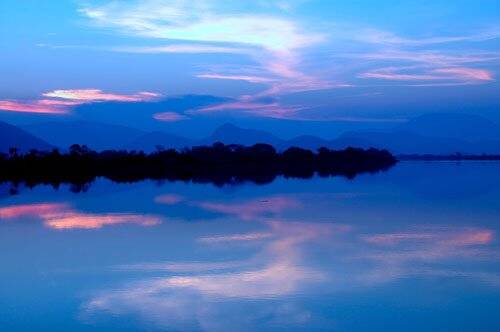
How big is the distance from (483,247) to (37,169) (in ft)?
90.6

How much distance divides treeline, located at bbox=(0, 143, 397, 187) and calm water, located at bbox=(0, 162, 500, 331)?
517 inches

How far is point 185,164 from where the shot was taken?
139 ft

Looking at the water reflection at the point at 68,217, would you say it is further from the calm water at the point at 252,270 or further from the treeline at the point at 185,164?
the treeline at the point at 185,164

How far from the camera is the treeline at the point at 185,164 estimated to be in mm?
28688

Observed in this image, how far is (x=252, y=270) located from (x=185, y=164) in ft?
119

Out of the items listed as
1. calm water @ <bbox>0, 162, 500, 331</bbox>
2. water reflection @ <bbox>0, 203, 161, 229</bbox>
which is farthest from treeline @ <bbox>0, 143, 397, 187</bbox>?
calm water @ <bbox>0, 162, 500, 331</bbox>

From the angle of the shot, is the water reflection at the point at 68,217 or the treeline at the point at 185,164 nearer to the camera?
the water reflection at the point at 68,217

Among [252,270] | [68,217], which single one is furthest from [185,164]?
[252,270]

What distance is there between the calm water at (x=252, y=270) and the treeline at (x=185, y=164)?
1313 centimetres

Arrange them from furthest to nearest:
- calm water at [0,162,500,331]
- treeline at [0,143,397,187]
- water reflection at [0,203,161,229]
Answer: treeline at [0,143,397,187], water reflection at [0,203,161,229], calm water at [0,162,500,331]

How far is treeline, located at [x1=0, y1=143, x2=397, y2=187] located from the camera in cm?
2869

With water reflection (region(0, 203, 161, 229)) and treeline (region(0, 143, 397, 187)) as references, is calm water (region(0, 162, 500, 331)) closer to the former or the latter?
water reflection (region(0, 203, 161, 229))

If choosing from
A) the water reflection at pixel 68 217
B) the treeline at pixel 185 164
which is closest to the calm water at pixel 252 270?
the water reflection at pixel 68 217

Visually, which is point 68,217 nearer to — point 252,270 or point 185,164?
point 252,270
